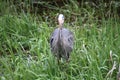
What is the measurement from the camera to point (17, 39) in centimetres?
423

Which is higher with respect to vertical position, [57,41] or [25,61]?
[57,41]

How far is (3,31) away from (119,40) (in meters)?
1.44

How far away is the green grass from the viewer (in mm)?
3209

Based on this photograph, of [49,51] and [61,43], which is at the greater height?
[61,43]

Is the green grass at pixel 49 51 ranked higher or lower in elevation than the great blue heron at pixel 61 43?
lower

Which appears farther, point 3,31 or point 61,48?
point 3,31

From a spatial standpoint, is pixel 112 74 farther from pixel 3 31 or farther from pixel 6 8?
pixel 6 8

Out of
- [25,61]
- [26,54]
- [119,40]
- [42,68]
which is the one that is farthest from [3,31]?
[119,40]

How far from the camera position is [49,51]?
11.6ft

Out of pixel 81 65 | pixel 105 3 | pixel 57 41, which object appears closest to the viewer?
pixel 57 41

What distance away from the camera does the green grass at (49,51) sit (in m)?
3.21

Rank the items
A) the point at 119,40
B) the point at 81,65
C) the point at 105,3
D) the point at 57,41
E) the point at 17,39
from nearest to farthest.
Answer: the point at 57,41, the point at 81,65, the point at 119,40, the point at 17,39, the point at 105,3

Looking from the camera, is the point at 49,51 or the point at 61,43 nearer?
the point at 61,43

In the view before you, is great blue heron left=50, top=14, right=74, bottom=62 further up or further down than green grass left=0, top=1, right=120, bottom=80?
further up
